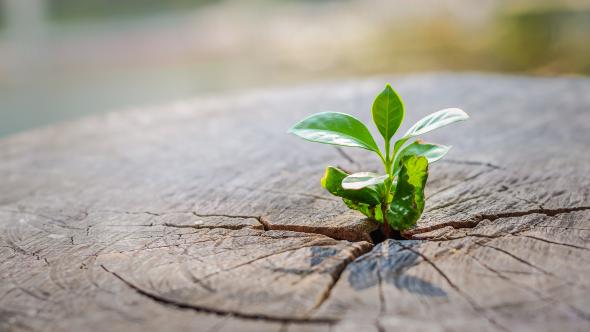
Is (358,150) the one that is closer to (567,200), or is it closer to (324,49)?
(567,200)

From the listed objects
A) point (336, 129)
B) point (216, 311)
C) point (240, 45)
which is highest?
point (240, 45)

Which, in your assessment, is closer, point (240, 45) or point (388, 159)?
point (388, 159)

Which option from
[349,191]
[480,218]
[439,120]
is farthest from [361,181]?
[480,218]

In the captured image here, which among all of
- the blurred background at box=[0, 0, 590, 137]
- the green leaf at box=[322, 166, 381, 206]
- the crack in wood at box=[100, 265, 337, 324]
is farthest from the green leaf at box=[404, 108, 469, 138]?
the blurred background at box=[0, 0, 590, 137]

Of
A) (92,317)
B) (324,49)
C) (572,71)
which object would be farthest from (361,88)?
(324,49)

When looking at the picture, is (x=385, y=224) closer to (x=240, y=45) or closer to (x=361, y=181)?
(x=361, y=181)

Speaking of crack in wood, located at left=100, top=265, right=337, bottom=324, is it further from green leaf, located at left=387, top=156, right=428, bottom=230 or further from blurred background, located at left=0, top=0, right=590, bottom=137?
blurred background, located at left=0, top=0, right=590, bottom=137
